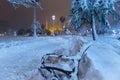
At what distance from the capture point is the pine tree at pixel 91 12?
94.3ft

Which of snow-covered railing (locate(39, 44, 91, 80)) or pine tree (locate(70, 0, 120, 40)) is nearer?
snow-covered railing (locate(39, 44, 91, 80))

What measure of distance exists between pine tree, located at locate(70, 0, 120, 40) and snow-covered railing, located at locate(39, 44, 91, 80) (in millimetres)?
20688

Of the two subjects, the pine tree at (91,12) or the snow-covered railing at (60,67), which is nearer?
the snow-covered railing at (60,67)

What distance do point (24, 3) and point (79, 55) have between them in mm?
9563

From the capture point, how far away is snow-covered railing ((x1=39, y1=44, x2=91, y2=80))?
25.7 feet

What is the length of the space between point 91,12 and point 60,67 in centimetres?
2224

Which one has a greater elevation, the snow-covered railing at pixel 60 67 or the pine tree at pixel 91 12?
the pine tree at pixel 91 12

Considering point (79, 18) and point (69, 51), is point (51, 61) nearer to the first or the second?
point (69, 51)

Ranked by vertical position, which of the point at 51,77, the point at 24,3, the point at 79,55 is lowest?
the point at 51,77

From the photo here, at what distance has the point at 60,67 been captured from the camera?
797 centimetres

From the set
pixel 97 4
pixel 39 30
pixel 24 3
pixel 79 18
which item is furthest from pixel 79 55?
pixel 39 30

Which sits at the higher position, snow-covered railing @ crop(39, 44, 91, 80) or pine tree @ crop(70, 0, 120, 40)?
pine tree @ crop(70, 0, 120, 40)

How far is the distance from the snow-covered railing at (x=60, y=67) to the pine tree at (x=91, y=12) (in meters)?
20.7

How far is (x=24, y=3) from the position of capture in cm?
1719
